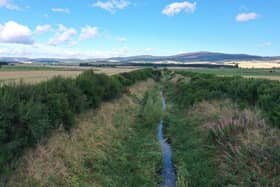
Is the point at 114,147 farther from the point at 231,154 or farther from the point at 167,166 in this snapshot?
the point at 231,154

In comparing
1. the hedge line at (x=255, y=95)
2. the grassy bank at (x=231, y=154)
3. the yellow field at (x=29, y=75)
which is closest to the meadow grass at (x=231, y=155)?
the grassy bank at (x=231, y=154)

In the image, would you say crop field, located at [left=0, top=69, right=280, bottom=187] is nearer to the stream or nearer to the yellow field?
the stream

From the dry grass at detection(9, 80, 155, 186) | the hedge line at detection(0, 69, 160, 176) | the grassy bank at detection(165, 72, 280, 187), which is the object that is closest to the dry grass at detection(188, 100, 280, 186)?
the grassy bank at detection(165, 72, 280, 187)

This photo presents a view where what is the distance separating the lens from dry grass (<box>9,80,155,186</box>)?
736cm

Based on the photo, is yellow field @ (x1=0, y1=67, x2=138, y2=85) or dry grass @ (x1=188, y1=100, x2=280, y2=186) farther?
yellow field @ (x1=0, y1=67, x2=138, y2=85)

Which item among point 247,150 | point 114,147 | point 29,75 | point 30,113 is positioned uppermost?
point 30,113

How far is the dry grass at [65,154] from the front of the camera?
736 cm

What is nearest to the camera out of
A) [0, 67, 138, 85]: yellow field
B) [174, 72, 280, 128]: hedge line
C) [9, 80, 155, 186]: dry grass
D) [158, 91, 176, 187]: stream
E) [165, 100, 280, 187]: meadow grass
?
[9, 80, 155, 186]: dry grass

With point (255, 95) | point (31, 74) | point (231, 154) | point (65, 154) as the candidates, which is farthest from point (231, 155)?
point (31, 74)

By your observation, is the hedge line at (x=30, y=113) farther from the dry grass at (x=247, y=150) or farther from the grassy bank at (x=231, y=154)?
the dry grass at (x=247, y=150)

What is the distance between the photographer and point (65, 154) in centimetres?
923

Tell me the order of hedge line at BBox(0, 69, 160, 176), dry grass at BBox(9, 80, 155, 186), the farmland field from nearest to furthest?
hedge line at BBox(0, 69, 160, 176)
dry grass at BBox(9, 80, 155, 186)
the farmland field

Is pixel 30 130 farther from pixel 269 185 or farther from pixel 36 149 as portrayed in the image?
pixel 269 185

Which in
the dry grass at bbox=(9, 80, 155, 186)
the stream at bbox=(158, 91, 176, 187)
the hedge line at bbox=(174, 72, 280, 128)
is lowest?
the stream at bbox=(158, 91, 176, 187)
